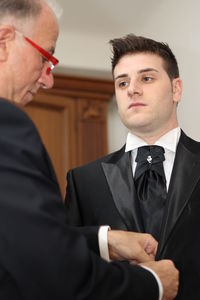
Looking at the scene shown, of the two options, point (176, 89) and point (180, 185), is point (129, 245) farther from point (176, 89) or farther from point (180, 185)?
point (176, 89)

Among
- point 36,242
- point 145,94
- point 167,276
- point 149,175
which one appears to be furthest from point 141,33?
point 36,242

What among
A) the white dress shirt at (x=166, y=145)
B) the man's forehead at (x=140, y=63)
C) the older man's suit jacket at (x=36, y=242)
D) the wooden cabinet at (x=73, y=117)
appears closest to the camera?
the older man's suit jacket at (x=36, y=242)

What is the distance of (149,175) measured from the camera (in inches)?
73.5

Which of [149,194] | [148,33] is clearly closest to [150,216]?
[149,194]

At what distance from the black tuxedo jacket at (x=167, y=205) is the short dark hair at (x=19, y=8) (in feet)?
2.18

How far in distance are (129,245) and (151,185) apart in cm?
30

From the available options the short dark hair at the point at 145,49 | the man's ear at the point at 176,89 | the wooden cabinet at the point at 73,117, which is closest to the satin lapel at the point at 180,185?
the man's ear at the point at 176,89

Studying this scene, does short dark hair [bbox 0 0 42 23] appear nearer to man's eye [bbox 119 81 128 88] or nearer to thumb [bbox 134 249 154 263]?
man's eye [bbox 119 81 128 88]

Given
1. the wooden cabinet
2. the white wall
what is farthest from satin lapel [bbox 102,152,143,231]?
the wooden cabinet

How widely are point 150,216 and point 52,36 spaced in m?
0.67

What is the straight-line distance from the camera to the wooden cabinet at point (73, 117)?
3.90 metres

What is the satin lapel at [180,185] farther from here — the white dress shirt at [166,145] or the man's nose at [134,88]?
the man's nose at [134,88]

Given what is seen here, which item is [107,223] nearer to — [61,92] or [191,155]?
[191,155]

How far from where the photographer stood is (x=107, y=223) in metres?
1.86
